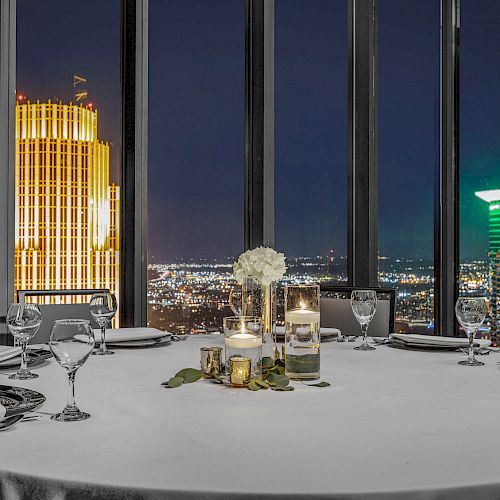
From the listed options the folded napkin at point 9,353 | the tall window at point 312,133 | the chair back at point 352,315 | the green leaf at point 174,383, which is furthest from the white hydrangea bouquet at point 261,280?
the tall window at point 312,133

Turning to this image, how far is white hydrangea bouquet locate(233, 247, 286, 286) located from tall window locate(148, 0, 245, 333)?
1.98 meters

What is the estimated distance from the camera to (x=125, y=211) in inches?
136

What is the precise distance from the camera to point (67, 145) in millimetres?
3369

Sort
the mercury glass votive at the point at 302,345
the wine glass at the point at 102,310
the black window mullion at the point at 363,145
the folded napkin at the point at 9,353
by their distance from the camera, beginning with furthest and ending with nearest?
the black window mullion at the point at 363,145 < the wine glass at the point at 102,310 < the folded napkin at the point at 9,353 < the mercury glass votive at the point at 302,345

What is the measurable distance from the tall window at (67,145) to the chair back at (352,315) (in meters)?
1.33

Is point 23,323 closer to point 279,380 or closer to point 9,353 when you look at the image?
point 9,353

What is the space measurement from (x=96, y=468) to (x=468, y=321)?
1167 mm

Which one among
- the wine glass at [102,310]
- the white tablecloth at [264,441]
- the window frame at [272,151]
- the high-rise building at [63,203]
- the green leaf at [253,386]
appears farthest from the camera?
the window frame at [272,151]

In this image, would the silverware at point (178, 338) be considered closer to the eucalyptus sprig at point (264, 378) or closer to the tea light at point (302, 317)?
the eucalyptus sprig at point (264, 378)

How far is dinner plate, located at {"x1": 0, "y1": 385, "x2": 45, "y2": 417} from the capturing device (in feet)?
3.68

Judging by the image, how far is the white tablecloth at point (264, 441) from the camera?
2.55ft

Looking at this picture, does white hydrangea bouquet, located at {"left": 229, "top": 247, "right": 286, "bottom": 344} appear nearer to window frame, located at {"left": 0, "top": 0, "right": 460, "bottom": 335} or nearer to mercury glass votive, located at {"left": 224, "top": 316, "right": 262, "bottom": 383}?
mercury glass votive, located at {"left": 224, "top": 316, "right": 262, "bottom": 383}

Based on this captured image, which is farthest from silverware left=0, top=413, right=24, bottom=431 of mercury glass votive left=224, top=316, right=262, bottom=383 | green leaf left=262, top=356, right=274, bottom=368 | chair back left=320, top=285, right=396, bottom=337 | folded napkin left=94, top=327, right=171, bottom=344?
chair back left=320, top=285, right=396, bottom=337

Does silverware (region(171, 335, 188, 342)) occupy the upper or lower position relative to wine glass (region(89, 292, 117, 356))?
lower
